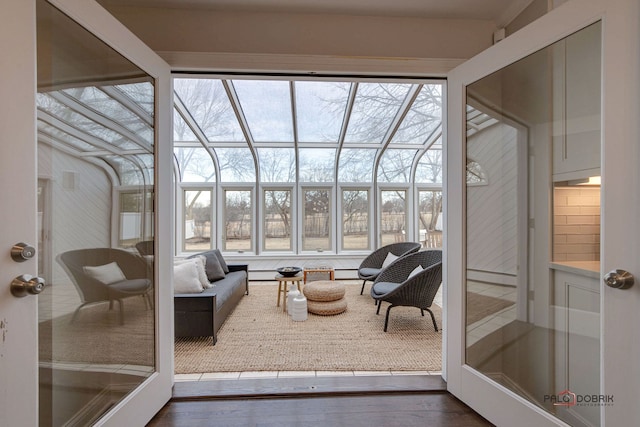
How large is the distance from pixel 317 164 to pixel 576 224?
4568 millimetres

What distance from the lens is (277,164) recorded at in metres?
5.48

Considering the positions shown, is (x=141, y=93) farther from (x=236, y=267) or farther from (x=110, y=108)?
(x=236, y=267)

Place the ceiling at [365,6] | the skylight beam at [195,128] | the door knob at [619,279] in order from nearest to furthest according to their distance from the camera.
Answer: the door knob at [619,279]
the ceiling at [365,6]
the skylight beam at [195,128]

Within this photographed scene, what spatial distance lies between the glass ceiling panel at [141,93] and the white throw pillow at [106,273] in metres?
0.89

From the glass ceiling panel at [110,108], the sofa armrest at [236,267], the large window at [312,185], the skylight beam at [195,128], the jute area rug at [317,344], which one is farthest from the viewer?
the large window at [312,185]

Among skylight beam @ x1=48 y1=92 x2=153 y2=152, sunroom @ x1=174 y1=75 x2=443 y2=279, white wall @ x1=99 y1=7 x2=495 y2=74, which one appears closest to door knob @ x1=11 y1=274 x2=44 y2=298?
skylight beam @ x1=48 y1=92 x2=153 y2=152

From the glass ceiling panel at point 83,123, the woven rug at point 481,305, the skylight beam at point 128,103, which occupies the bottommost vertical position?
the woven rug at point 481,305

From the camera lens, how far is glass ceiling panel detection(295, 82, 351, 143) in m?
3.66

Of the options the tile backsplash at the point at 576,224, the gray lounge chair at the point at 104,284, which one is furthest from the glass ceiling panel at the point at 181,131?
the tile backsplash at the point at 576,224

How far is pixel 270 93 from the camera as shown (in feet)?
12.4

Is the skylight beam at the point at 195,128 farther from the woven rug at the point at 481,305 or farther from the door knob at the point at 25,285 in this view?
the woven rug at the point at 481,305

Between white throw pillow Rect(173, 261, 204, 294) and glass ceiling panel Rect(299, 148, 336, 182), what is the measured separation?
324 cm

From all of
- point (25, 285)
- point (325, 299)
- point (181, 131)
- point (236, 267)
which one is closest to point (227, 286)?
point (236, 267)

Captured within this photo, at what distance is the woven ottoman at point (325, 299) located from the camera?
3.38m
